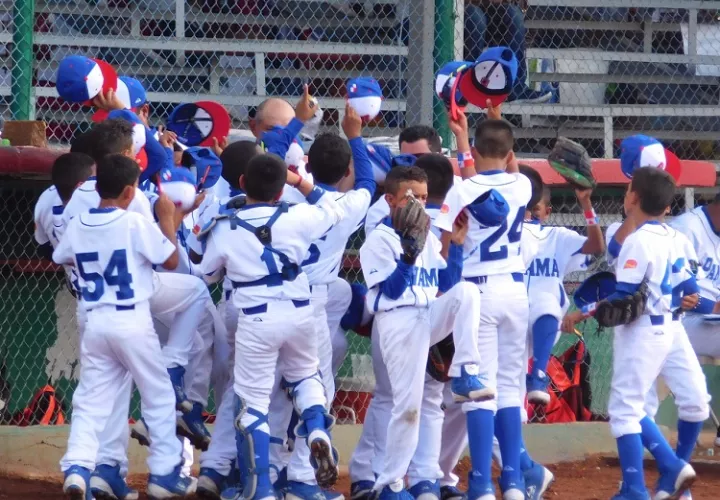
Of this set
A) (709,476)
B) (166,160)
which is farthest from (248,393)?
(709,476)

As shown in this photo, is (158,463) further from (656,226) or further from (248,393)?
(656,226)

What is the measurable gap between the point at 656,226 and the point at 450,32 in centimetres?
239

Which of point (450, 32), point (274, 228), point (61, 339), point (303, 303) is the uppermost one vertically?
point (450, 32)

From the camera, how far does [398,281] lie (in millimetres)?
5484

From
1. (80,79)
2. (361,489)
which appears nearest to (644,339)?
(361,489)

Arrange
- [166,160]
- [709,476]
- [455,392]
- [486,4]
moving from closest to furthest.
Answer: [455,392] → [166,160] → [709,476] → [486,4]

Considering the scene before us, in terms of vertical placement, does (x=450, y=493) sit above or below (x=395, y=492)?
below

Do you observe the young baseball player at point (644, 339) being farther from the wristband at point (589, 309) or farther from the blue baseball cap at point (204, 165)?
the blue baseball cap at point (204, 165)

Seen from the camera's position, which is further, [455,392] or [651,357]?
[651,357]

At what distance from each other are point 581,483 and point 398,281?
221cm

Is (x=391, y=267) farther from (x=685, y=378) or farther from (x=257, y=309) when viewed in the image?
(x=685, y=378)

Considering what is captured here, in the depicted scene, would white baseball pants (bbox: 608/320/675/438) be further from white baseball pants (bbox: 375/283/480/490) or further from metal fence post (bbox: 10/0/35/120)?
metal fence post (bbox: 10/0/35/120)

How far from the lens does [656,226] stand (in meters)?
6.03

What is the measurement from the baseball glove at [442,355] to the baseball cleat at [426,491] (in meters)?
0.51
